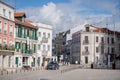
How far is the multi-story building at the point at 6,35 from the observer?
53156mm

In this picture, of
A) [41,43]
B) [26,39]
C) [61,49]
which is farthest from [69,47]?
[26,39]

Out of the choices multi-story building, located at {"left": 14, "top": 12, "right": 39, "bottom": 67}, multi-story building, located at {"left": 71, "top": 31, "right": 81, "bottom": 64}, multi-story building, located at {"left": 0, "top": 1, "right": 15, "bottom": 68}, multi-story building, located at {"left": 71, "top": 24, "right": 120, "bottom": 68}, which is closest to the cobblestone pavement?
multi-story building, located at {"left": 0, "top": 1, "right": 15, "bottom": 68}

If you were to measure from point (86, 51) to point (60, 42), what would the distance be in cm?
4340

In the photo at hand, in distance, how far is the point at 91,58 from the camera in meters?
94.4

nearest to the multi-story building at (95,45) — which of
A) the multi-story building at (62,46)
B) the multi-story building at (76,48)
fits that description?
the multi-story building at (76,48)

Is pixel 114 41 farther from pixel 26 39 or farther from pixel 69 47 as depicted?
pixel 26 39

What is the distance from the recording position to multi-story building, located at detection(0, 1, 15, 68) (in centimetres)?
5316

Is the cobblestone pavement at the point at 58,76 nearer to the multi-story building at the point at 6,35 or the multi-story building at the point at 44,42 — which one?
the multi-story building at the point at 6,35

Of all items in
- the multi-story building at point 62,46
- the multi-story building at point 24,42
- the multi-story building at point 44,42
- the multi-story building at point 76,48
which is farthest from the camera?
the multi-story building at point 62,46

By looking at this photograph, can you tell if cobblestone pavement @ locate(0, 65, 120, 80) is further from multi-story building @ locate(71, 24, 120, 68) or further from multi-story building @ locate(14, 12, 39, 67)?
multi-story building @ locate(71, 24, 120, 68)

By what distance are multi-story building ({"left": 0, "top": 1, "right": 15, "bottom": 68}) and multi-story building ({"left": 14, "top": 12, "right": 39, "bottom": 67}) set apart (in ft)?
7.29

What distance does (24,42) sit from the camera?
6347 cm

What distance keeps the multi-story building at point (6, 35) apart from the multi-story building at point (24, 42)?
7.29ft

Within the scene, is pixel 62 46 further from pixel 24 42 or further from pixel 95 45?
pixel 24 42
